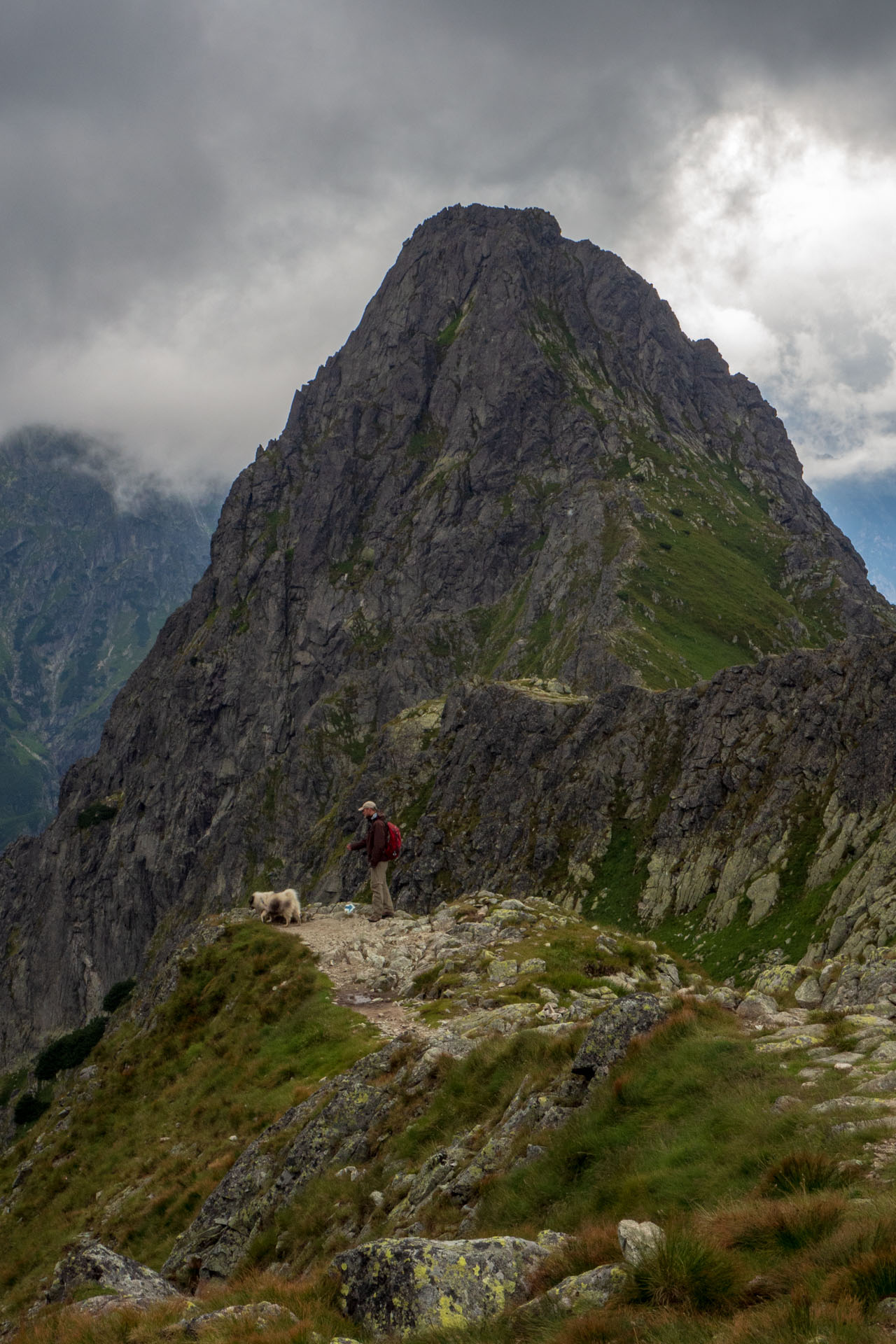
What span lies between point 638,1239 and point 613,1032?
515 cm

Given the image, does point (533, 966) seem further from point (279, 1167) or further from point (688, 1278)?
point (688, 1278)

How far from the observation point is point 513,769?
95.3 meters

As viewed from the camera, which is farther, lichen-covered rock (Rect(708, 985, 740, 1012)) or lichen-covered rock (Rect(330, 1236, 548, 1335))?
lichen-covered rock (Rect(708, 985, 740, 1012))

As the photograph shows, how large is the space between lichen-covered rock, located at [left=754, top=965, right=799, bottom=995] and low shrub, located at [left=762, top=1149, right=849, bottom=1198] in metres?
8.39

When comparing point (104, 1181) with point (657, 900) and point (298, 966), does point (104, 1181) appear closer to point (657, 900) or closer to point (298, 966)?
point (298, 966)

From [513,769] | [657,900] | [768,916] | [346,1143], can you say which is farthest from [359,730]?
[346,1143]

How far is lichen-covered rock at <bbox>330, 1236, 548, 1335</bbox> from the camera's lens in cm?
785

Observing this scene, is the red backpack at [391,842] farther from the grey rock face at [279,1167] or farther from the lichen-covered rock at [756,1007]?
the lichen-covered rock at [756,1007]

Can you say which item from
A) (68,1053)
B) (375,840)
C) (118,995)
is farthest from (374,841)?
(118,995)

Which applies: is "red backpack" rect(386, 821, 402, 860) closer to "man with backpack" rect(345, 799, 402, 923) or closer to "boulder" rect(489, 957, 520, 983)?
"man with backpack" rect(345, 799, 402, 923)

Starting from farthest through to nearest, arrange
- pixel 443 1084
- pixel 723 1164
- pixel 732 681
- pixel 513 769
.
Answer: pixel 513 769 < pixel 732 681 < pixel 443 1084 < pixel 723 1164

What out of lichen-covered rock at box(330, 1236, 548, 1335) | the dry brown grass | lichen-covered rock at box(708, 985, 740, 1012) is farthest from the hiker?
the dry brown grass

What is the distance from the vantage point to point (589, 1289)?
23.7 ft

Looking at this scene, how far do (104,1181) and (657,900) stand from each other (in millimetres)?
49292
